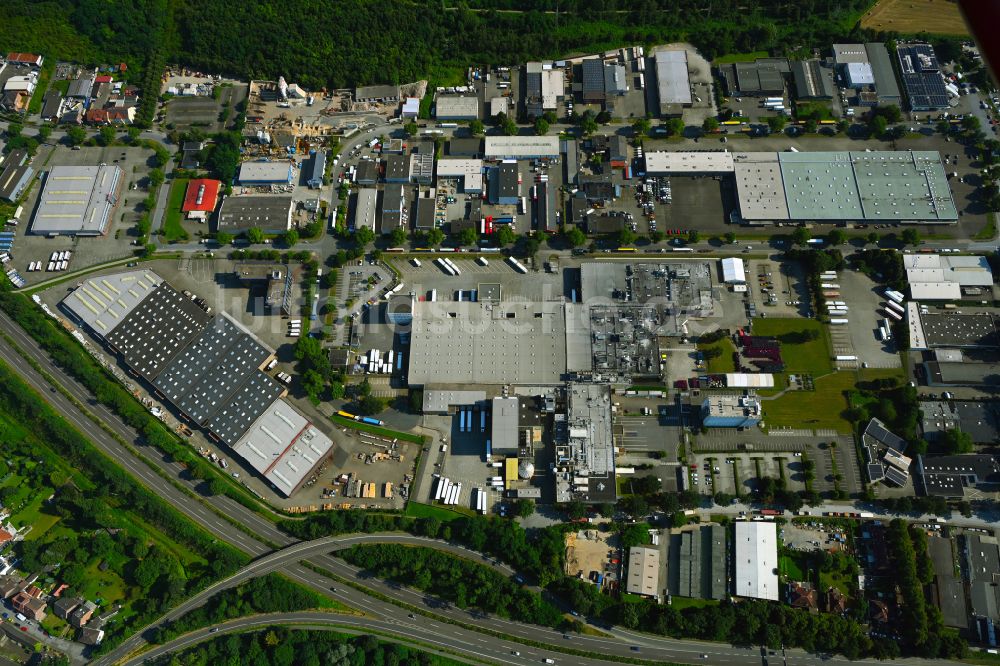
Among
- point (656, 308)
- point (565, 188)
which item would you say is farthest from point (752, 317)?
point (565, 188)

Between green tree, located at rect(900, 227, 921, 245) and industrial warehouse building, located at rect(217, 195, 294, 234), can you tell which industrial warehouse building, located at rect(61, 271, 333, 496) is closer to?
industrial warehouse building, located at rect(217, 195, 294, 234)

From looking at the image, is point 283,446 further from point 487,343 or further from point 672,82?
point 672,82

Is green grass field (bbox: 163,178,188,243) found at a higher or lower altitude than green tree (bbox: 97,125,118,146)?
lower

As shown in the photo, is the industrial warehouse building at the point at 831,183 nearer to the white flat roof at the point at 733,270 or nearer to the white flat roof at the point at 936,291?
the white flat roof at the point at 733,270

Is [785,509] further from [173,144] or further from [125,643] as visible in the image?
[173,144]

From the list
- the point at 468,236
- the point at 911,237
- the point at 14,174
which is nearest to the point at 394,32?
the point at 468,236

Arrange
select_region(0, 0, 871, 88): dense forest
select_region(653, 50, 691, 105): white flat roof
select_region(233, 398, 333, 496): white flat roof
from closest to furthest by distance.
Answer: select_region(233, 398, 333, 496): white flat roof → select_region(653, 50, 691, 105): white flat roof → select_region(0, 0, 871, 88): dense forest

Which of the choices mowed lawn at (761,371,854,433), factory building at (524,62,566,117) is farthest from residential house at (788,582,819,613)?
factory building at (524,62,566,117)

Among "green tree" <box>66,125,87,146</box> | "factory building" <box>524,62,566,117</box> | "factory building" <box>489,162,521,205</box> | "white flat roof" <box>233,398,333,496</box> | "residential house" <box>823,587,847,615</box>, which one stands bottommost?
"residential house" <box>823,587,847,615</box>
